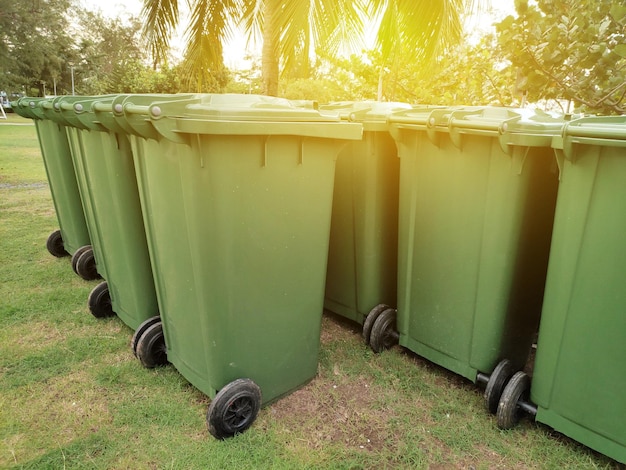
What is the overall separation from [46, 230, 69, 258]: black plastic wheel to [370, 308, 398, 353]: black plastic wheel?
3.69 metres

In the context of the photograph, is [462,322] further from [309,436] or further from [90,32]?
[90,32]

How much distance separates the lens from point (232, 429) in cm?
220

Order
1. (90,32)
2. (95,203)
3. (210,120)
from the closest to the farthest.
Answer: (210,120)
(95,203)
(90,32)

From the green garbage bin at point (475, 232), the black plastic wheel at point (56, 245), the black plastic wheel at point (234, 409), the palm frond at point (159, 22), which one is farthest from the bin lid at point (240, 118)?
the palm frond at point (159, 22)

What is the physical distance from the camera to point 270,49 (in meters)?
6.39

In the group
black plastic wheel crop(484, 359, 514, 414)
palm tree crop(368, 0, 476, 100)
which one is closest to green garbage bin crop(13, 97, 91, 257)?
black plastic wheel crop(484, 359, 514, 414)

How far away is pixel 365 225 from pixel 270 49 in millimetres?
4446

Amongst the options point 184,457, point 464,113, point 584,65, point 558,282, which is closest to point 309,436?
point 184,457

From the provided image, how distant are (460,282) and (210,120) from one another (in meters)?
1.65

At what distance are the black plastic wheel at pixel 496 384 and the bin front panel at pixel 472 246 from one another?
0.07 metres

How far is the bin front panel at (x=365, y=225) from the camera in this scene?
289 cm

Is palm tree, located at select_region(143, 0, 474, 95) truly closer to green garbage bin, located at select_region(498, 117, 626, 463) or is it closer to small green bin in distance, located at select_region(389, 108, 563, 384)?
small green bin in distance, located at select_region(389, 108, 563, 384)

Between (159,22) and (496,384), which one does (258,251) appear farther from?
(159,22)

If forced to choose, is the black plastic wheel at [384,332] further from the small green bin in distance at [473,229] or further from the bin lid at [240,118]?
the bin lid at [240,118]
